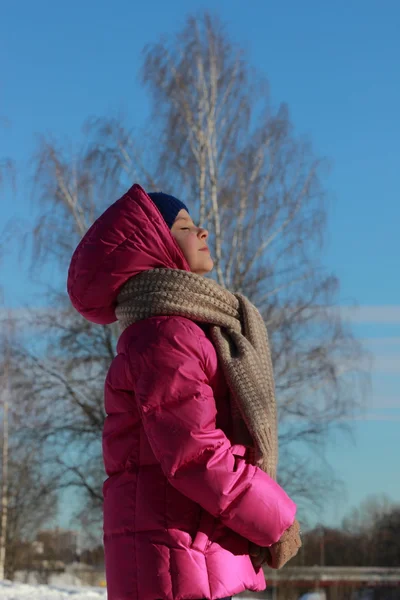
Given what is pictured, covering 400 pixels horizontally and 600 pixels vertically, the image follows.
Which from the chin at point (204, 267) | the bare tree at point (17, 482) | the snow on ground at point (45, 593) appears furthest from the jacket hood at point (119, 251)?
the bare tree at point (17, 482)

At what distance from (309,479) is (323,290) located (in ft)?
10.5

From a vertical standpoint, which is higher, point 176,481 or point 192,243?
point 192,243

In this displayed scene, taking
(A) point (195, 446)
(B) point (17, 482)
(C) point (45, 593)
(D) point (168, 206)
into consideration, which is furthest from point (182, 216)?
(B) point (17, 482)

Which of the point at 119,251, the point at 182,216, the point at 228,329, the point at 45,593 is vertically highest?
the point at 182,216

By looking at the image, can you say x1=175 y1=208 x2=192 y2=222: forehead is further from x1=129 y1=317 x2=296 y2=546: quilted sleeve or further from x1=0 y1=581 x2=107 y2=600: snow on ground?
x1=0 y1=581 x2=107 y2=600: snow on ground

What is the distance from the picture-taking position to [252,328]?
3.06m

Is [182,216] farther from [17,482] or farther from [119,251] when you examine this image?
[17,482]

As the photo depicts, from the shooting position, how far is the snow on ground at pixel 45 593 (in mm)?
9219

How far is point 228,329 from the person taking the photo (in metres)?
2.98

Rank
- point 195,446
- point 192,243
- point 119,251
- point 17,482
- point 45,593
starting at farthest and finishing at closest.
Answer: point 17,482
point 45,593
point 192,243
point 119,251
point 195,446

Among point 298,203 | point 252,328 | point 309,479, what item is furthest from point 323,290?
point 252,328

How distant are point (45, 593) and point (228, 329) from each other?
24.7 ft

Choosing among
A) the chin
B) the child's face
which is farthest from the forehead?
the chin

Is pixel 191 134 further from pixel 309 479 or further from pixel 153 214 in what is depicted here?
pixel 153 214
